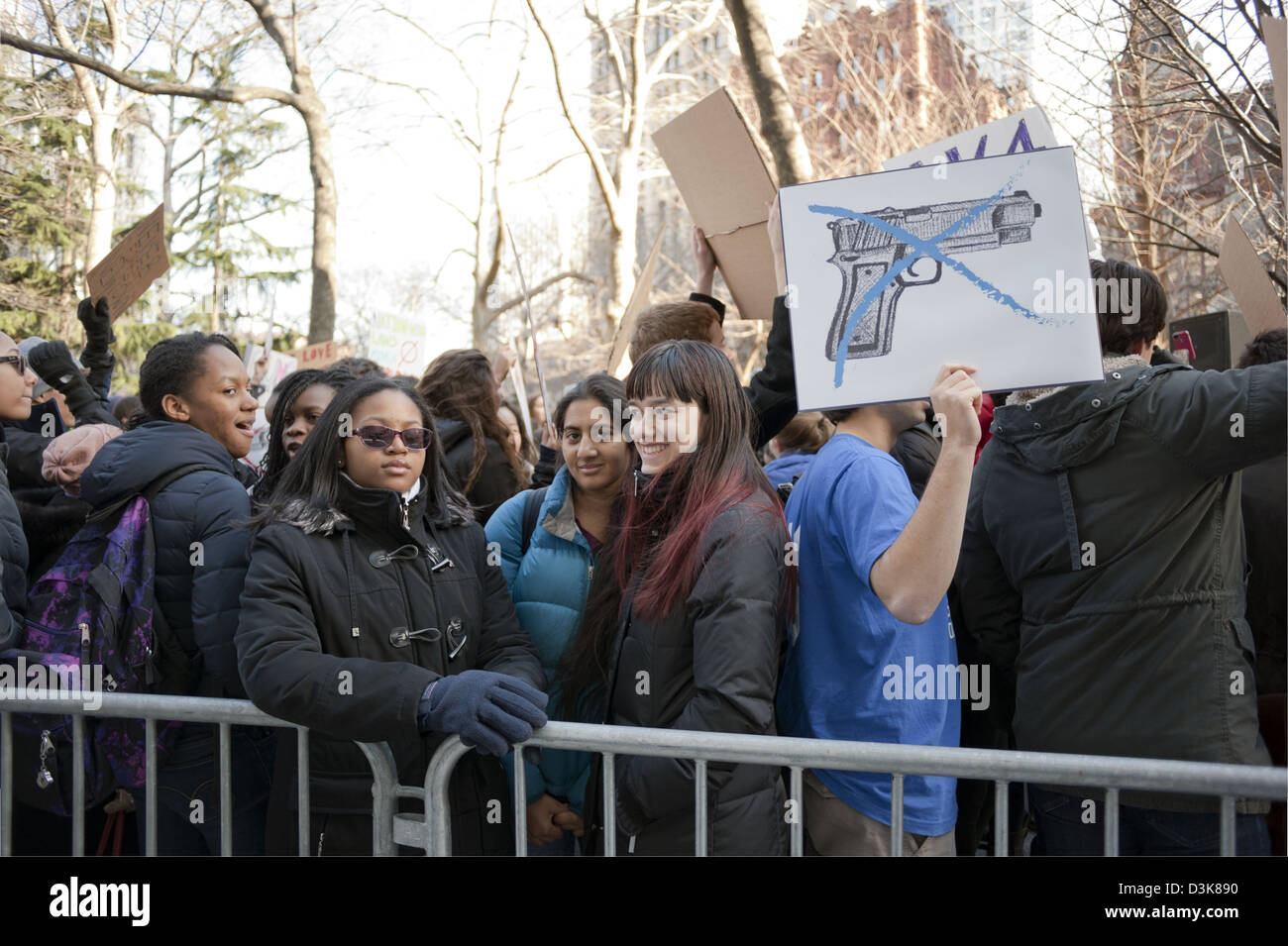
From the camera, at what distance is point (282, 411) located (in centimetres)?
377

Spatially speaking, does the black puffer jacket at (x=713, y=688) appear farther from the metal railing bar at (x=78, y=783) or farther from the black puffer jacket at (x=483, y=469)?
the black puffer jacket at (x=483, y=469)

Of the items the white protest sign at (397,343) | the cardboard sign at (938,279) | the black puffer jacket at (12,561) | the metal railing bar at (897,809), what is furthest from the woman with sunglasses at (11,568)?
the white protest sign at (397,343)

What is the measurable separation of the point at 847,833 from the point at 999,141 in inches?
86.3

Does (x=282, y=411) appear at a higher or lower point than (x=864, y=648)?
higher

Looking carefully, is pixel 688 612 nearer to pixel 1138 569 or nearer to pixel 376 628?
pixel 376 628

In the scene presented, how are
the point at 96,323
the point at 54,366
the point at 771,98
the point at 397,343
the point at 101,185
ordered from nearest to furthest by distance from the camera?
the point at 54,366
the point at 96,323
the point at 771,98
the point at 397,343
the point at 101,185

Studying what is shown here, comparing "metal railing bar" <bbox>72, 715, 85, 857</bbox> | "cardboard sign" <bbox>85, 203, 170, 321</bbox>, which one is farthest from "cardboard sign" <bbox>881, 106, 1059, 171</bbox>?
"cardboard sign" <bbox>85, 203, 170, 321</bbox>

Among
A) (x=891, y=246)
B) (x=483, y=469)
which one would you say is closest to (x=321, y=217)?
(x=483, y=469)

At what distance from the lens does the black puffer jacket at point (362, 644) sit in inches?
97.9

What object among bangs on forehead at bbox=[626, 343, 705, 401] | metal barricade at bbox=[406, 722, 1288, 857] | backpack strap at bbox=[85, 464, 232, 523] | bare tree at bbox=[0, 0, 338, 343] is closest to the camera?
metal barricade at bbox=[406, 722, 1288, 857]

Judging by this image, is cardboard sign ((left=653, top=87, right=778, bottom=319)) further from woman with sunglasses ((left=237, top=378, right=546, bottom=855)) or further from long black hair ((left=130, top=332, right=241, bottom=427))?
long black hair ((left=130, top=332, right=241, bottom=427))

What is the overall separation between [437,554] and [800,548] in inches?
37.8

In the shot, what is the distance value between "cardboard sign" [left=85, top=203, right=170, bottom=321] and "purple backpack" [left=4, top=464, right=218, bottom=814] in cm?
252

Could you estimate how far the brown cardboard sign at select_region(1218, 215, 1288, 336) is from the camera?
11.7 feet
